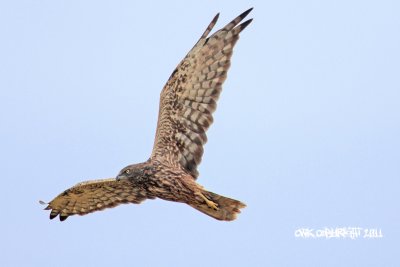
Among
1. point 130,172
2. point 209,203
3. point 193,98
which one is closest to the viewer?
point 209,203

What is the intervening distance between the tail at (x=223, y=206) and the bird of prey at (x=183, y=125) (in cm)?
34

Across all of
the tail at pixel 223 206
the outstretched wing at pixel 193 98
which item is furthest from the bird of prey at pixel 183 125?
the tail at pixel 223 206

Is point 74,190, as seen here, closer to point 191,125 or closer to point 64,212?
point 64,212

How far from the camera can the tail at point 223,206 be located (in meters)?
13.8

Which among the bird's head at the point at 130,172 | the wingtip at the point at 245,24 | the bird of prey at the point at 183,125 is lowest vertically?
the bird's head at the point at 130,172

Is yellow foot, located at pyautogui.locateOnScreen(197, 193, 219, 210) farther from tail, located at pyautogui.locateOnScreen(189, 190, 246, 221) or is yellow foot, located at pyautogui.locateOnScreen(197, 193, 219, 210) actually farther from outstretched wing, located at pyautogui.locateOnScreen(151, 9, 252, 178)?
outstretched wing, located at pyautogui.locateOnScreen(151, 9, 252, 178)

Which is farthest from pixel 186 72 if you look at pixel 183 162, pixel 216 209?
pixel 216 209

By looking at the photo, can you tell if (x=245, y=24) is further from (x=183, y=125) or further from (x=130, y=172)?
(x=130, y=172)

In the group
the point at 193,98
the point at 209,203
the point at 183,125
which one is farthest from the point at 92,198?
the point at 209,203

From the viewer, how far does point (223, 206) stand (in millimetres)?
13891

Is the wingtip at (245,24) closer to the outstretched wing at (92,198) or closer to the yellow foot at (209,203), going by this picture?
the yellow foot at (209,203)

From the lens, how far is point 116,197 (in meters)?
15.8

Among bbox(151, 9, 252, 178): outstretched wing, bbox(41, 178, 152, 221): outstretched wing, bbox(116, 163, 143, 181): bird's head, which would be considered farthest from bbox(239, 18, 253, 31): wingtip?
bbox(41, 178, 152, 221): outstretched wing

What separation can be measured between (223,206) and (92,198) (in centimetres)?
291
